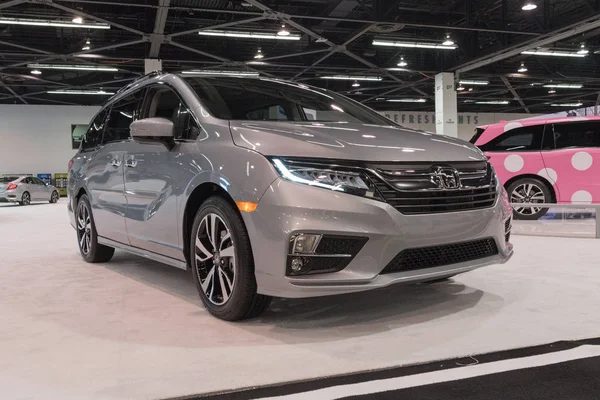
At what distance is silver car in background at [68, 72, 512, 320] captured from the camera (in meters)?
2.42

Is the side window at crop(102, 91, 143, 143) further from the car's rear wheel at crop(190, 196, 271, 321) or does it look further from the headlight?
the headlight

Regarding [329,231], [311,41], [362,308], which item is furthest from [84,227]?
[311,41]

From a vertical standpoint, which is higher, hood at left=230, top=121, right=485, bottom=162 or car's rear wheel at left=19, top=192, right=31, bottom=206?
hood at left=230, top=121, right=485, bottom=162

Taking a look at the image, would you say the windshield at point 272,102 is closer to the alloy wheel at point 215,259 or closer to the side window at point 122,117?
the alloy wheel at point 215,259

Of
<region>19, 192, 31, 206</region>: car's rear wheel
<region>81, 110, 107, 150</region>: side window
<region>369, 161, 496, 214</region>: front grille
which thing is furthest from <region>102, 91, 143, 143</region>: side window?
<region>19, 192, 31, 206</region>: car's rear wheel

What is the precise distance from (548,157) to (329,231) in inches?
242

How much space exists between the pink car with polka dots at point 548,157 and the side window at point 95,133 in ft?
18.1

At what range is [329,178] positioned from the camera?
2449 millimetres

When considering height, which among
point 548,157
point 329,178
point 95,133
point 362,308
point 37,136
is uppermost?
point 37,136

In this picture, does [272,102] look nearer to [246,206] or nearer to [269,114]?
[269,114]

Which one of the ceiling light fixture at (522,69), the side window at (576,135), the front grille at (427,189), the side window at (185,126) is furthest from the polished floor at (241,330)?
the ceiling light fixture at (522,69)

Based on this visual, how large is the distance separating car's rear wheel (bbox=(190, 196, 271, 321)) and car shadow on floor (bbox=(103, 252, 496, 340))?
0.14 m

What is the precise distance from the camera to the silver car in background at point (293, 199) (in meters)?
2.42

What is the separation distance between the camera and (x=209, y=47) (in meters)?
17.4
